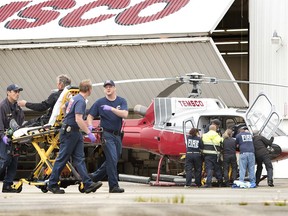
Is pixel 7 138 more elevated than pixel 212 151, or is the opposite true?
pixel 212 151

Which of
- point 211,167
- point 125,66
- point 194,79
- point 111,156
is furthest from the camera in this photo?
point 125,66

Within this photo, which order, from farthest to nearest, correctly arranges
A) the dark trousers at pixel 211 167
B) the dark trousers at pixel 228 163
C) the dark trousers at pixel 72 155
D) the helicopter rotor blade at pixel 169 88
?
the helicopter rotor blade at pixel 169 88
the dark trousers at pixel 228 163
the dark trousers at pixel 211 167
the dark trousers at pixel 72 155

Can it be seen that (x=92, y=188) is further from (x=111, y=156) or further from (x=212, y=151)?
(x=212, y=151)

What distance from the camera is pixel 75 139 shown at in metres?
15.4

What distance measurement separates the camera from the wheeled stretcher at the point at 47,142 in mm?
16188

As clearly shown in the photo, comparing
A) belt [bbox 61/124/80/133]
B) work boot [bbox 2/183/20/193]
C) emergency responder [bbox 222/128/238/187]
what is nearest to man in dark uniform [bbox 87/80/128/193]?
belt [bbox 61/124/80/133]

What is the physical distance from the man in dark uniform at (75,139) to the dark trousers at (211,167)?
Result: 7947mm

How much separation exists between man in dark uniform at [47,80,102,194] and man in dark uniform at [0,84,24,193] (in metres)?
1.31

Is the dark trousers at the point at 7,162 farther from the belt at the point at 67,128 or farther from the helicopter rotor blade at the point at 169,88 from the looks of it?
the helicopter rotor blade at the point at 169,88

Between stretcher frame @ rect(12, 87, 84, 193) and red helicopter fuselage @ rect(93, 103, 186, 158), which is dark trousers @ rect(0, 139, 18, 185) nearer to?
stretcher frame @ rect(12, 87, 84, 193)

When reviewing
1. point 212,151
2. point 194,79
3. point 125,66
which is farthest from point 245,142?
point 125,66

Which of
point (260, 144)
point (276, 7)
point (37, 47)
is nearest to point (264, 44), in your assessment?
point (276, 7)

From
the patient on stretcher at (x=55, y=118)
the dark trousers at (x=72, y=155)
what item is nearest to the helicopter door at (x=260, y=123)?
the patient on stretcher at (x=55, y=118)

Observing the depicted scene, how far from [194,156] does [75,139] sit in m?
8.25
